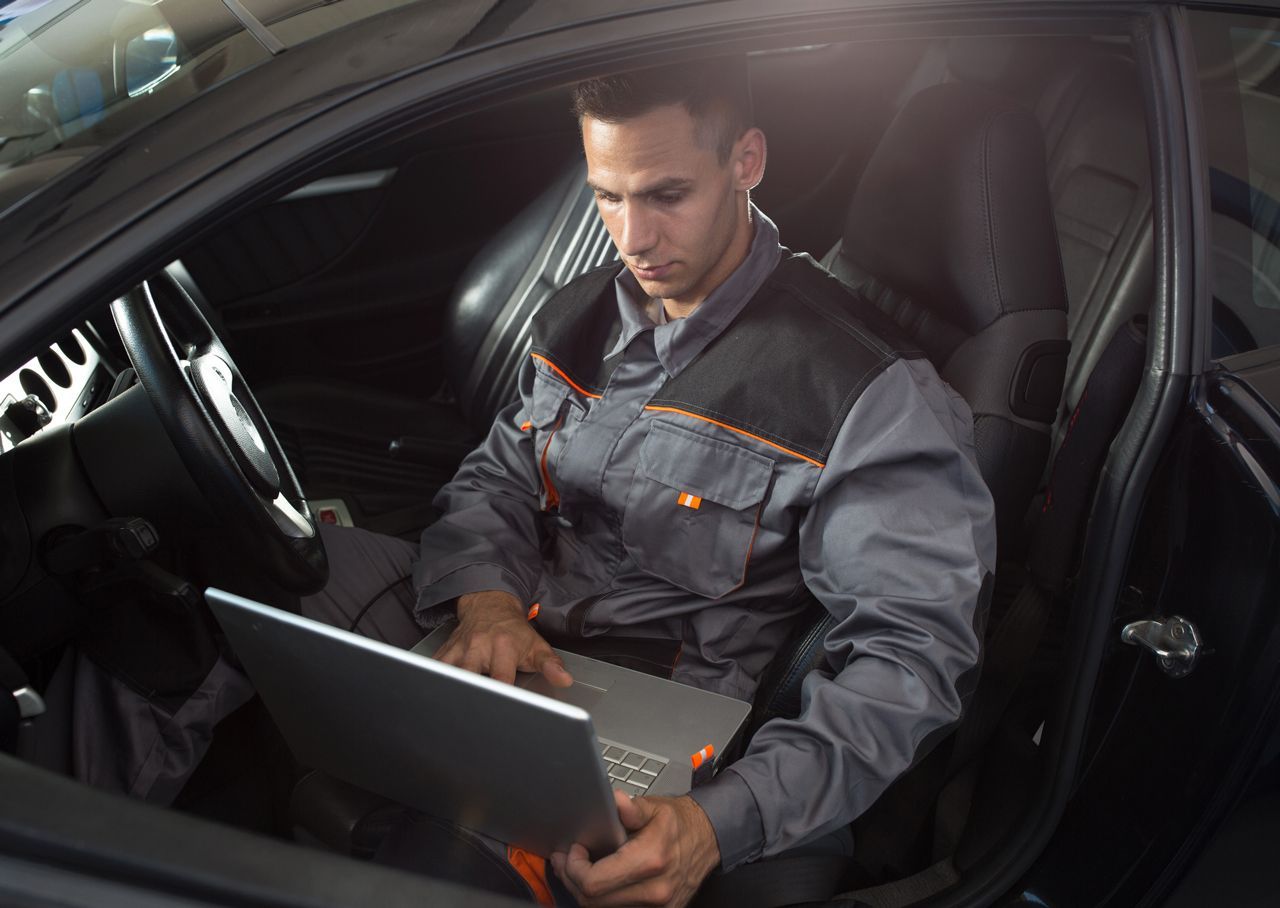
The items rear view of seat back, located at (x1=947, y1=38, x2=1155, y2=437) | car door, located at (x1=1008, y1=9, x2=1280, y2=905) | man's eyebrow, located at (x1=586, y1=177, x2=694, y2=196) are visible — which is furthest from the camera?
rear view of seat back, located at (x1=947, y1=38, x2=1155, y2=437)

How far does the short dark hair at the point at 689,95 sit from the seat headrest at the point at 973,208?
A: 0.91ft

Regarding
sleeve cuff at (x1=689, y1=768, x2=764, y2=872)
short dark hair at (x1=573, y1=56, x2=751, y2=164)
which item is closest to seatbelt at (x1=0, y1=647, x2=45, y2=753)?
sleeve cuff at (x1=689, y1=768, x2=764, y2=872)

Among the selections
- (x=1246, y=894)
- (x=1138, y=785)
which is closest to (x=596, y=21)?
(x=1138, y=785)

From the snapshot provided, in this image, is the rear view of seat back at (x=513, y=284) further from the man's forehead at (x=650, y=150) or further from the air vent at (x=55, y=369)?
the air vent at (x=55, y=369)

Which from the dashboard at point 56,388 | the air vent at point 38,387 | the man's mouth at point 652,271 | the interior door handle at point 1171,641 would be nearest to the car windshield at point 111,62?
the dashboard at point 56,388

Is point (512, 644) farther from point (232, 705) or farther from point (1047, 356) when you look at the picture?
point (1047, 356)

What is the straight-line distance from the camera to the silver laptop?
2.55 ft

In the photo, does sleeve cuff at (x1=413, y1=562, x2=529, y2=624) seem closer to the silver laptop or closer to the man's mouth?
the silver laptop

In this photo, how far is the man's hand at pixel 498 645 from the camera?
1.22 m

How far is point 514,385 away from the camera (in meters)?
2.02

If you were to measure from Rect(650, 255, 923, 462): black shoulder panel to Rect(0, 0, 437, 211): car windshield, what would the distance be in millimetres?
555

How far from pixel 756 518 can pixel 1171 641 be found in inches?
17.6

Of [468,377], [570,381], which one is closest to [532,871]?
[570,381]

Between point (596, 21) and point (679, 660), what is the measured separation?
769 millimetres
